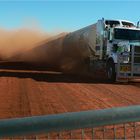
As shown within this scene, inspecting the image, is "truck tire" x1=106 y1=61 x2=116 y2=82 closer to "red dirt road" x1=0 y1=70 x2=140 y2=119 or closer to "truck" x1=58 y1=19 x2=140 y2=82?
"truck" x1=58 y1=19 x2=140 y2=82

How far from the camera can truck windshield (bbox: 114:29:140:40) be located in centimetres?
2428

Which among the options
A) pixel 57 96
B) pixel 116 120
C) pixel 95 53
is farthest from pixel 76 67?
pixel 116 120

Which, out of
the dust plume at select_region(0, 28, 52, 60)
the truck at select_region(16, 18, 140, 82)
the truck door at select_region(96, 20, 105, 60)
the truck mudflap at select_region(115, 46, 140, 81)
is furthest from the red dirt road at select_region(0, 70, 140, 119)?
the dust plume at select_region(0, 28, 52, 60)

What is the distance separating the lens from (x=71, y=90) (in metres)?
17.7

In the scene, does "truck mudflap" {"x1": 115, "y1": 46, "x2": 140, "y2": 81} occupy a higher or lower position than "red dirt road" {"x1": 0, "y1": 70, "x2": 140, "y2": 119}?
higher

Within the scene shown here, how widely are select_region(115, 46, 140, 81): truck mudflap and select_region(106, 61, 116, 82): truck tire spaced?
0.44 metres

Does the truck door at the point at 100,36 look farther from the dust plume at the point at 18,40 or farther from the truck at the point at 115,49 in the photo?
the dust plume at the point at 18,40

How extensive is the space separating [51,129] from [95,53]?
2421 centimetres

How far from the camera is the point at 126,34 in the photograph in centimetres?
2453

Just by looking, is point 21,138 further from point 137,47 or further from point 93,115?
point 137,47

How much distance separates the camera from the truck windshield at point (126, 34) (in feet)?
79.7

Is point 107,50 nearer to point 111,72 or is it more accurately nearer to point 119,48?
point 119,48

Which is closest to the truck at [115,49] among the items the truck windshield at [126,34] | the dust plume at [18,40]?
the truck windshield at [126,34]

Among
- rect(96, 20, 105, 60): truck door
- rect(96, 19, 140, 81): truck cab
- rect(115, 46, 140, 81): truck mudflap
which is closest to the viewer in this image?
rect(115, 46, 140, 81): truck mudflap
